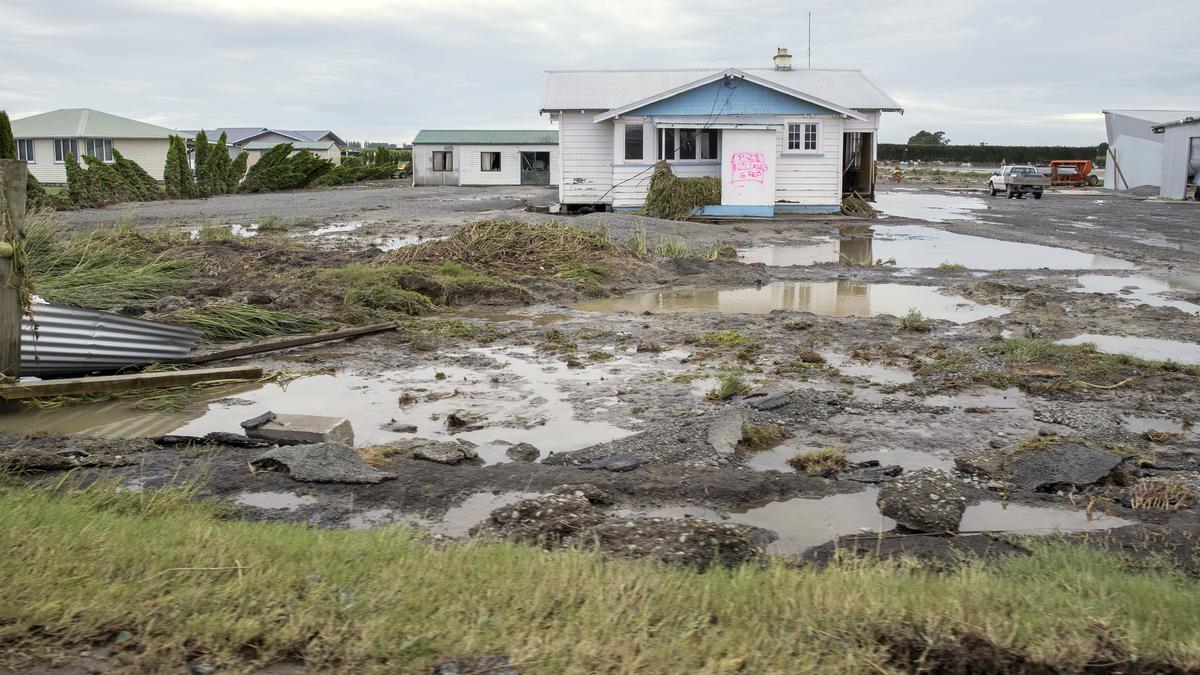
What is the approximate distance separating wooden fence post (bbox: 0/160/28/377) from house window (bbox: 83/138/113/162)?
5179 centimetres

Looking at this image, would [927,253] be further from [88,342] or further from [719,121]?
[88,342]

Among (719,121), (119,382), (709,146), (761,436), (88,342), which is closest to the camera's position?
(761,436)

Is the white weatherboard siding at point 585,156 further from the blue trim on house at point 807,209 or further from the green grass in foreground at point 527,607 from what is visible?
the green grass in foreground at point 527,607

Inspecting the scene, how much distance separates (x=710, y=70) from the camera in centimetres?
3659

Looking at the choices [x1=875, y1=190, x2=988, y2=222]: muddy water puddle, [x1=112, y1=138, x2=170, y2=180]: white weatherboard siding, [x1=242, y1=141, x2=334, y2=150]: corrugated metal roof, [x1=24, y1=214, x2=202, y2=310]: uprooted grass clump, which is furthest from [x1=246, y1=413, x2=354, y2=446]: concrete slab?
[x1=242, y1=141, x2=334, y2=150]: corrugated metal roof

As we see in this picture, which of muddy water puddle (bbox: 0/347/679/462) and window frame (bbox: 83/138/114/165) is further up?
window frame (bbox: 83/138/114/165)

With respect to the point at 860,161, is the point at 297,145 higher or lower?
higher

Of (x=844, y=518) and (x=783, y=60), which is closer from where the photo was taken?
(x=844, y=518)

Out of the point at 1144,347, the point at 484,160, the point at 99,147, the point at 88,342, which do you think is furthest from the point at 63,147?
the point at 1144,347

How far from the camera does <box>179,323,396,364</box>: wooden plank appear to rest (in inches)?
400

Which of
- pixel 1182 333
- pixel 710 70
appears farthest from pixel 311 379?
pixel 710 70

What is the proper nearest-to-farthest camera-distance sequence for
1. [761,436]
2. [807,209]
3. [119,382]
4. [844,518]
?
[844,518] → [761,436] → [119,382] → [807,209]

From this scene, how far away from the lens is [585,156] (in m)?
31.8

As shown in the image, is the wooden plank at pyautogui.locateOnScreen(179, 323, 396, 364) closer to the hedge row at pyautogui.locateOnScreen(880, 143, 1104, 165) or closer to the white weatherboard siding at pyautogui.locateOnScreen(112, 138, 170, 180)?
the white weatherboard siding at pyautogui.locateOnScreen(112, 138, 170, 180)
